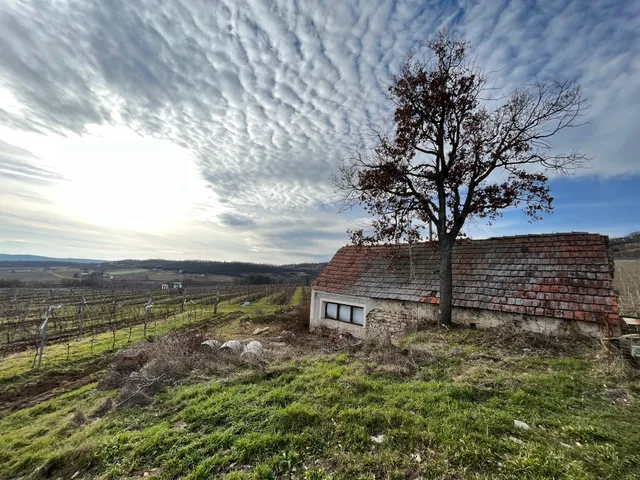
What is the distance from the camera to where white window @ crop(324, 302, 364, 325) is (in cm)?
1427

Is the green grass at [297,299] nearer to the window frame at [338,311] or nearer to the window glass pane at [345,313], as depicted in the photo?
the window frame at [338,311]

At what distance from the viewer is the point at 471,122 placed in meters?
9.52

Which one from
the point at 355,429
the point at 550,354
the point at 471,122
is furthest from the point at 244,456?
the point at 471,122

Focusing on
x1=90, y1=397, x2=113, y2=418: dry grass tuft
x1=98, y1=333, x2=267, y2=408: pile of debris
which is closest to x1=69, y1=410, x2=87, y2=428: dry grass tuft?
x1=90, y1=397, x2=113, y2=418: dry grass tuft

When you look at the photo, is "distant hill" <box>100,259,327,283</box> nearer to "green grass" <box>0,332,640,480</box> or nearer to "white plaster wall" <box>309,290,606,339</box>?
"white plaster wall" <box>309,290,606,339</box>

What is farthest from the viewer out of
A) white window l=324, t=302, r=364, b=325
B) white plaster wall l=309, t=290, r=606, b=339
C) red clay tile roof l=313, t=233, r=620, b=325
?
white window l=324, t=302, r=364, b=325

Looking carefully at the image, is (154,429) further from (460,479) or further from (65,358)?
(65,358)

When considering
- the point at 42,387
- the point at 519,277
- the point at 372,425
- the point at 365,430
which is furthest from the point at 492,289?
the point at 42,387

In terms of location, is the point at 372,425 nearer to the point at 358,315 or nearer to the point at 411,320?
the point at 411,320

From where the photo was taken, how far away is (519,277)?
401 inches

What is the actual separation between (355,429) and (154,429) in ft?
11.2

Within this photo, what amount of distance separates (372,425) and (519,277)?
9.11 meters

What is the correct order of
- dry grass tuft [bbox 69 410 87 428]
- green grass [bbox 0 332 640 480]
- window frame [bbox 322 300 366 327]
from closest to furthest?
1. green grass [bbox 0 332 640 480]
2. dry grass tuft [bbox 69 410 87 428]
3. window frame [bbox 322 300 366 327]

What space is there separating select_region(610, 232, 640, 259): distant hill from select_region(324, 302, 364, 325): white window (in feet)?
179
